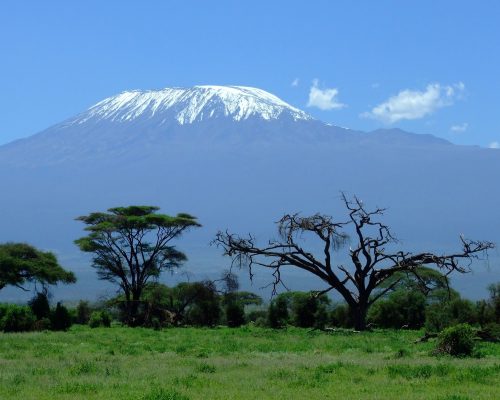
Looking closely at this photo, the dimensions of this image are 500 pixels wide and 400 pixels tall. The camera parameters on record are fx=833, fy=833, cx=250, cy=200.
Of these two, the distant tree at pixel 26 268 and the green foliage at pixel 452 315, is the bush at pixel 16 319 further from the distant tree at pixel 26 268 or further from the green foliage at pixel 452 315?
the green foliage at pixel 452 315

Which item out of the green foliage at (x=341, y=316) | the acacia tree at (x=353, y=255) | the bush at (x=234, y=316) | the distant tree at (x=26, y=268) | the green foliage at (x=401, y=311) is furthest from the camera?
the bush at (x=234, y=316)

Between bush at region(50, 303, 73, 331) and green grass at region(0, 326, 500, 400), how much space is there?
11980 mm

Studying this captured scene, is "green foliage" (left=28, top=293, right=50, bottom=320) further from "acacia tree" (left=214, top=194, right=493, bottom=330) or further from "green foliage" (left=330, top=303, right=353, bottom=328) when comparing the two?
"green foliage" (left=330, top=303, right=353, bottom=328)

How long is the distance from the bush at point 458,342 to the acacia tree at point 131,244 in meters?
31.6

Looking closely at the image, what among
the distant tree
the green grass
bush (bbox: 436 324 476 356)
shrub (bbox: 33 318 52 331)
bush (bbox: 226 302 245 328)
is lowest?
the green grass

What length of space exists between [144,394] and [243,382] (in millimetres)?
2805

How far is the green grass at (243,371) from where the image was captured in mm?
16438

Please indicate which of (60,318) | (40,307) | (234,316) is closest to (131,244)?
(234,316)

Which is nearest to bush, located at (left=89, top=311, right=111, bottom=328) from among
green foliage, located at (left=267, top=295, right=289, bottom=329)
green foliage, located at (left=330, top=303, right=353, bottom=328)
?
green foliage, located at (left=267, top=295, right=289, bottom=329)

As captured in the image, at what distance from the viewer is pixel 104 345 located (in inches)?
1180

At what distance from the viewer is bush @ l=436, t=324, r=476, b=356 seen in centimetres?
2369

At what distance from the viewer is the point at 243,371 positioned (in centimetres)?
2011

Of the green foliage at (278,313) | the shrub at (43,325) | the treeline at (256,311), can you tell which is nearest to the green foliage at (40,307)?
the treeline at (256,311)

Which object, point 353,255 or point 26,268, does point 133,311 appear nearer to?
point 26,268
